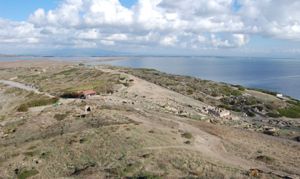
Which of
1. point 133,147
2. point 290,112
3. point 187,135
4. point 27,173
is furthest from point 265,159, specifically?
point 290,112

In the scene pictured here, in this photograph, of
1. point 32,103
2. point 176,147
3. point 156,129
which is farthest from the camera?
point 32,103

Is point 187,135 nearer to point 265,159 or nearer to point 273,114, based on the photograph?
point 265,159

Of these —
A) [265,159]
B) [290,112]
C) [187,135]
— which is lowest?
[290,112]

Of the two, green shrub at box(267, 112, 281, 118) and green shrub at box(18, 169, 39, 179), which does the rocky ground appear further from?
green shrub at box(267, 112, 281, 118)

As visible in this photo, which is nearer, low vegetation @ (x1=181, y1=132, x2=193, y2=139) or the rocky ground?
the rocky ground

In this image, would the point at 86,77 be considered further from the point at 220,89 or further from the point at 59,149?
the point at 59,149

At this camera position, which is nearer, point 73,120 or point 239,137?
point 239,137

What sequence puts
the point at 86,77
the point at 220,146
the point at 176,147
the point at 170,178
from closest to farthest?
the point at 170,178 → the point at 176,147 → the point at 220,146 → the point at 86,77

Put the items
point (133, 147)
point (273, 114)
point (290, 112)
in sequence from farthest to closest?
1. point (290, 112)
2. point (273, 114)
3. point (133, 147)

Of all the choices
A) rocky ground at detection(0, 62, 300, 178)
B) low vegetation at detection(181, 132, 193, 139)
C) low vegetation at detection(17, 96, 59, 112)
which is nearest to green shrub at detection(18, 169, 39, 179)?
rocky ground at detection(0, 62, 300, 178)

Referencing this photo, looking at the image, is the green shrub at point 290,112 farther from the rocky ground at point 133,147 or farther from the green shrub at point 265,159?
the green shrub at point 265,159

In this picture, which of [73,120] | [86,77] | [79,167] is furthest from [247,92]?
[79,167]
